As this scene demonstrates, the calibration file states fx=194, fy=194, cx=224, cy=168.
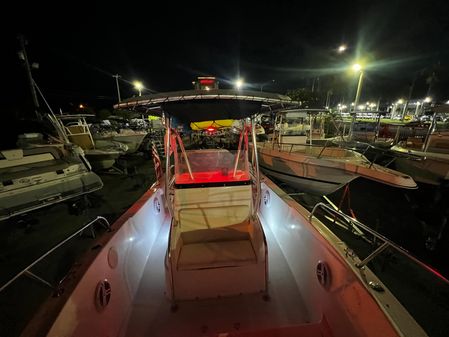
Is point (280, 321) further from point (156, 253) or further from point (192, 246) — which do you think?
point (156, 253)

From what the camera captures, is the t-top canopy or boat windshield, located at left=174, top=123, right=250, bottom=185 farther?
boat windshield, located at left=174, top=123, right=250, bottom=185

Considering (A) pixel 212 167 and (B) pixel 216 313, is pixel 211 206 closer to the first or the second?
(A) pixel 212 167

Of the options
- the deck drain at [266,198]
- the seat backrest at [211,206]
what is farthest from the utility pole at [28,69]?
the deck drain at [266,198]

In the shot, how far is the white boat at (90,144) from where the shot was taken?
25.0 feet

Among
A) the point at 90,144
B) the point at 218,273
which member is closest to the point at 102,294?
the point at 218,273

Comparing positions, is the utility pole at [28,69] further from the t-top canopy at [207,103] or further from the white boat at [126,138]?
the t-top canopy at [207,103]

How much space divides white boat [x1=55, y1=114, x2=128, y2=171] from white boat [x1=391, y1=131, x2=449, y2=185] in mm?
9858

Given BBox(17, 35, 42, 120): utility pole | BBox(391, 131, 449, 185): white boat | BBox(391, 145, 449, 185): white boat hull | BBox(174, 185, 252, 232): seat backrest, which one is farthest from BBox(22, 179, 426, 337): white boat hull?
BBox(17, 35, 42, 120): utility pole

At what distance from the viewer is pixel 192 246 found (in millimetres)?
2740

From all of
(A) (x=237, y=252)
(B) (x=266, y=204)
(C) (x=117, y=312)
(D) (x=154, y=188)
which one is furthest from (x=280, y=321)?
(D) (x=154, y=188)

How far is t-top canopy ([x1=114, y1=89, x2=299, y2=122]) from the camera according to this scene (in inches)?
91.3

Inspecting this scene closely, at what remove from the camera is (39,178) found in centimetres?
465

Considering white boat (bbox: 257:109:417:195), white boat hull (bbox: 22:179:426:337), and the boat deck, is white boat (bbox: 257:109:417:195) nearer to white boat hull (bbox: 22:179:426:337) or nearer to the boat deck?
white boat hull (bbox: 22:179:426:337)

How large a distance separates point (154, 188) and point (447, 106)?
9677mm
